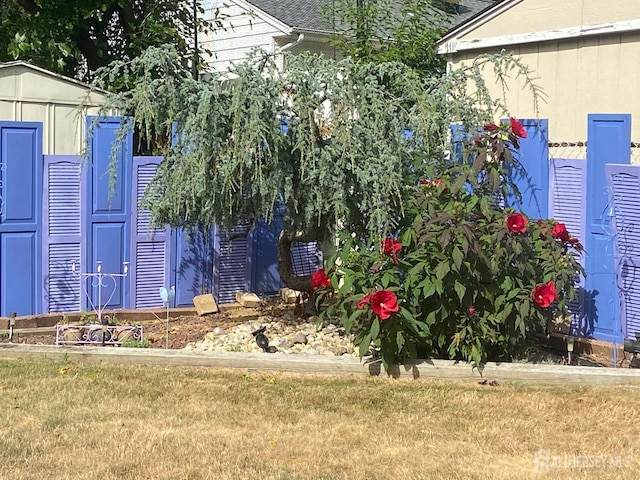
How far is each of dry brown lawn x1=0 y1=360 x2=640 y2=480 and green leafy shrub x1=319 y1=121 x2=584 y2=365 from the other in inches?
13.3

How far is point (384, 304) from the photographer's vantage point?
Answer: 4938 millimetres

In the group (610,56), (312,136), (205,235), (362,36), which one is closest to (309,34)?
(362,36)

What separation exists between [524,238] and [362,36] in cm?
624

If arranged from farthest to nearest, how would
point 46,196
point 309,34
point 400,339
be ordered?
point 309,34
point 46,196
point 400,339

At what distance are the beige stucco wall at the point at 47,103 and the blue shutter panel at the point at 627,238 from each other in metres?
4.71

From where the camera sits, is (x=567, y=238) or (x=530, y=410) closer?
(x=530, y=410)

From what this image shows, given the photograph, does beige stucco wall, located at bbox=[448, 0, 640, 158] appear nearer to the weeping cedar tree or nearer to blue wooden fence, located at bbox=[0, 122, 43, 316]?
the weeping cedar tree

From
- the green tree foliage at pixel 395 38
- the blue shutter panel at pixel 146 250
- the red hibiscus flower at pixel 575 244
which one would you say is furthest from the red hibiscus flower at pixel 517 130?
the green tree foliage at pixel 395 38

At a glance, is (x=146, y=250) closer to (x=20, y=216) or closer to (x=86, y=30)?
(x=20, y=216)

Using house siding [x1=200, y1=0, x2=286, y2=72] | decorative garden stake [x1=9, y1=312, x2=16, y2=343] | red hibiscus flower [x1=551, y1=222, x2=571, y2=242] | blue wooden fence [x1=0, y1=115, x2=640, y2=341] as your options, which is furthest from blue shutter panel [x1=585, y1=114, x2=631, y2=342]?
house siding [x1=200, y1=0, x2=286, y2=72]

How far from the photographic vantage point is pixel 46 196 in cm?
665

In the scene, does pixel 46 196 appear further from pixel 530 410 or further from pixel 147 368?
pixel 530 410

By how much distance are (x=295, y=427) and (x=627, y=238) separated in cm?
276

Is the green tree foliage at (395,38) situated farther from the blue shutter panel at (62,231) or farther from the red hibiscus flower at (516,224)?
the red hibiscus flower at (516,224)
